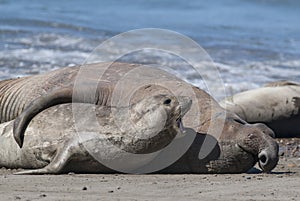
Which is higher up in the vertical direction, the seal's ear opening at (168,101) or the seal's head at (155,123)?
the seal's ear opening at (168,101)

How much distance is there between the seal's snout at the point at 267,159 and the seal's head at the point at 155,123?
0.66m

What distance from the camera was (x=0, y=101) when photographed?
8.03 meters

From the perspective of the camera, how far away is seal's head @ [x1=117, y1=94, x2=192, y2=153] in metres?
6.68

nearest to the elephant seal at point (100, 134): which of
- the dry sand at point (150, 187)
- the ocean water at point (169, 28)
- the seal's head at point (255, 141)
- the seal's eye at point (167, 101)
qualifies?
the seal's eye at point (167, 101)

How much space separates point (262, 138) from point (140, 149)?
37.1 inches

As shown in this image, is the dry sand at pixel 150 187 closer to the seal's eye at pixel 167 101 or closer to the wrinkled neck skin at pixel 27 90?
the seal's eye at pixel 167 101

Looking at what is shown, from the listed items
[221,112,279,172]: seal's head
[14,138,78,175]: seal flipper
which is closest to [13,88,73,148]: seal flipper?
[14,138,78,175]: seal flipper

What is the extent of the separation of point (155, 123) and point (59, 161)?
76cm

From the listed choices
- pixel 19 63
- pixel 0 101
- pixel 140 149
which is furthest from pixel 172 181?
pixel 19 63

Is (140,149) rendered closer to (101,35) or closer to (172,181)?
(172,181)

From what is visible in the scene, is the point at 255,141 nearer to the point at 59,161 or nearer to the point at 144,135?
the point at 144,135

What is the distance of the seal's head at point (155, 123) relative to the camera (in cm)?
668

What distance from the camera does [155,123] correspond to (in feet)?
21.9

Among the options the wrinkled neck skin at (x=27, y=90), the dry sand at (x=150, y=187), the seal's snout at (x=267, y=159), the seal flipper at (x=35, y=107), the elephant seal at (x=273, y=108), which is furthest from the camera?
the elephant seal at (x=273, y=108)
